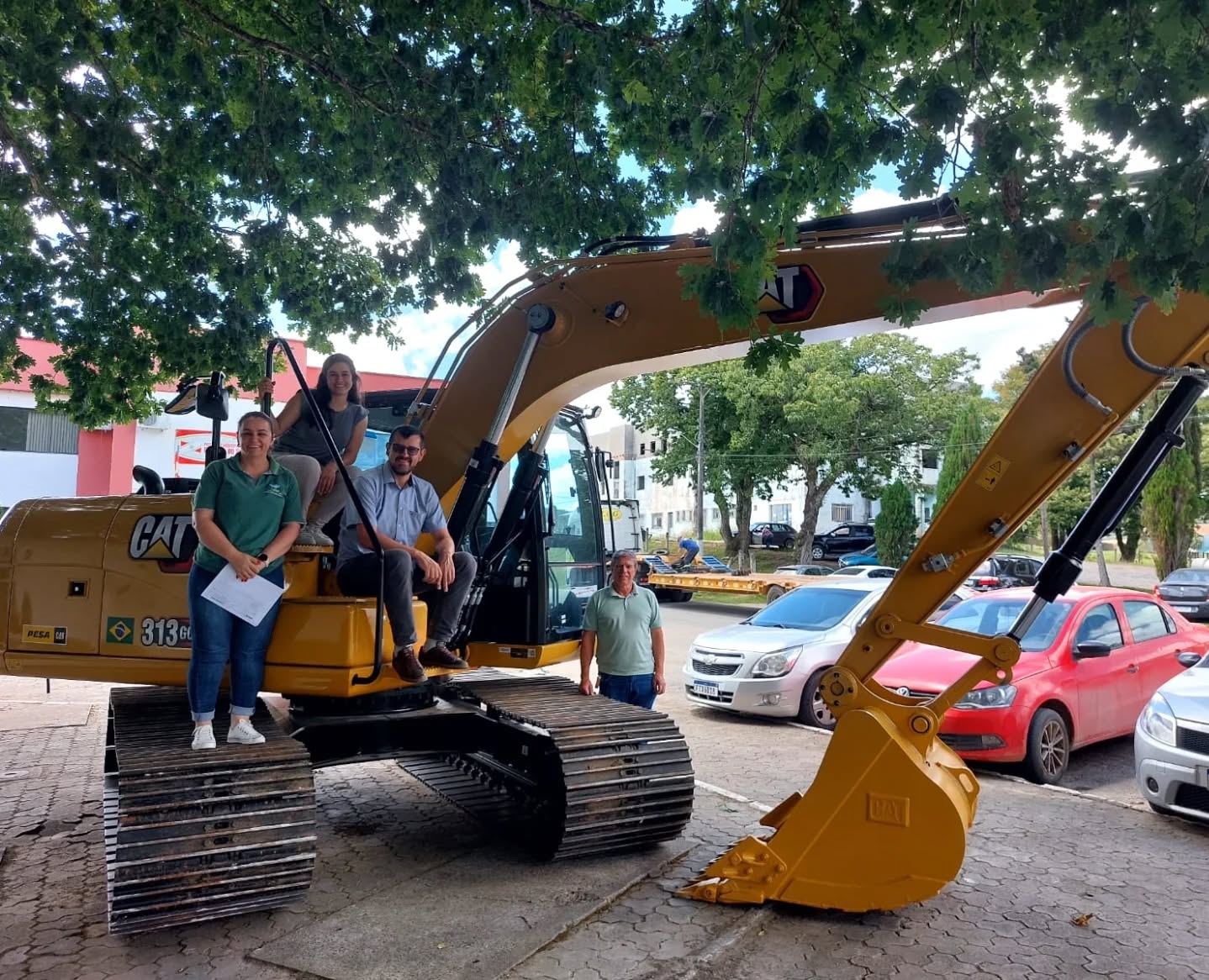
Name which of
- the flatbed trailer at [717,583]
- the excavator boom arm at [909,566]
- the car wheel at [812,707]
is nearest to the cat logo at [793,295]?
the excavator boom arm at [909,566]

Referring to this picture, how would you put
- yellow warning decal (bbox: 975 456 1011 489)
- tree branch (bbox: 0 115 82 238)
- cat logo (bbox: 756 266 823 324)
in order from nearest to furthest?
yellow warning decal (bbox: 975 456 1011 489)
cat logo (bbox: 756 266 823 324)
tree branch (bbox: 0 115 82 238)

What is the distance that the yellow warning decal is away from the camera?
446 centimetres

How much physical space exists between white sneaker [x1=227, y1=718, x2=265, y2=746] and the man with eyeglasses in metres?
0.73

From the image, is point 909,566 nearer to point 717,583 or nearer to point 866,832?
point 866,832

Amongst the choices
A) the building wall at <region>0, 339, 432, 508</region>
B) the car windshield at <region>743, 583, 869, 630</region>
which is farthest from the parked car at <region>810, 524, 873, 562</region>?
the car windshield at <region>743, 583, 869, 630</region>

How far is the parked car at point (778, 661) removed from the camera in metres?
9.77

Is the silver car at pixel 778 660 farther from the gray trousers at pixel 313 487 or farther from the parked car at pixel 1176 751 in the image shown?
the gray trousers at pixel 313 487

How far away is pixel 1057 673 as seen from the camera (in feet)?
25.5

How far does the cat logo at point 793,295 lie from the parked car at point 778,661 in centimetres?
538

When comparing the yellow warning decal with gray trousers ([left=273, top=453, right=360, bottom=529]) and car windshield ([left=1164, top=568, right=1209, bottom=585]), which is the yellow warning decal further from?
car windshield ([left=1164, top=568, right=1209, bottom=585])

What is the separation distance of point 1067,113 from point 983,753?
551 cm


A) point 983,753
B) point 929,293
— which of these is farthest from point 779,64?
point 983,753

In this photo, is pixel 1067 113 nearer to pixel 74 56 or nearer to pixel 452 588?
pixel 452 588

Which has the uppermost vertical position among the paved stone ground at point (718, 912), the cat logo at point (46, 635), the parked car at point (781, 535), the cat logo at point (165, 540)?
the parked car at point (781, 535)
